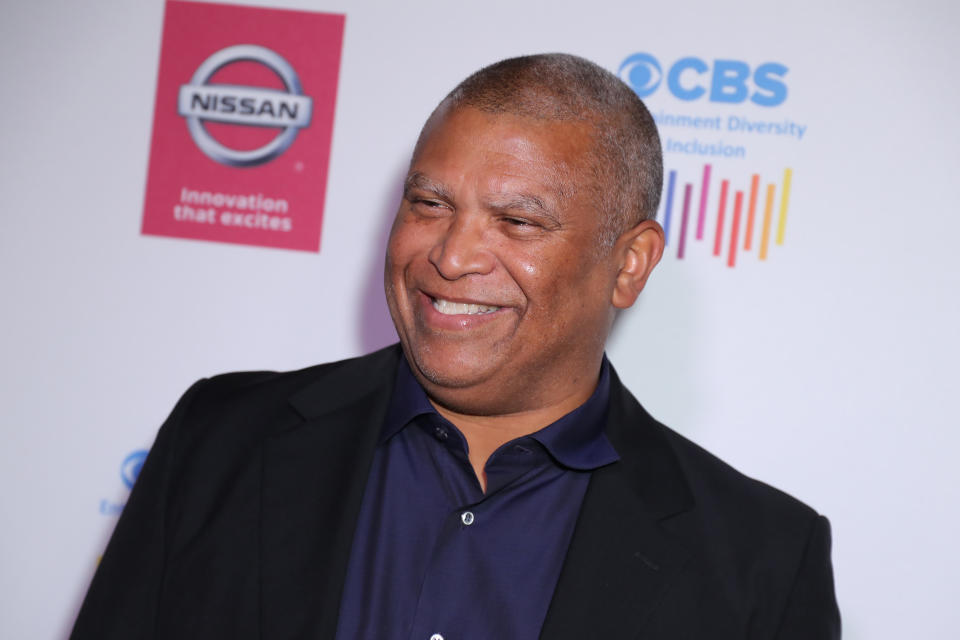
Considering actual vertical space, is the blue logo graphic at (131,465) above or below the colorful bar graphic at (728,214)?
below

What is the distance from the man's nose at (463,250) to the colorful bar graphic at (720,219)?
37.4 inches

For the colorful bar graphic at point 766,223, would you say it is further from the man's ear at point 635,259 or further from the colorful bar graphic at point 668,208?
the man's ear at point 635,259

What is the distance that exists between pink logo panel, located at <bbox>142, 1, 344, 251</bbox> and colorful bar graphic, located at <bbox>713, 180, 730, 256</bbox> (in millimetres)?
1093

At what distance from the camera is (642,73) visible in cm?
250


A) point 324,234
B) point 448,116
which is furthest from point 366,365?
point 324,234

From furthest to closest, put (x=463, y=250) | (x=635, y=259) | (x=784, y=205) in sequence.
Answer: (x=784, y=205), (x=635, y=259), (x=463, y=250)

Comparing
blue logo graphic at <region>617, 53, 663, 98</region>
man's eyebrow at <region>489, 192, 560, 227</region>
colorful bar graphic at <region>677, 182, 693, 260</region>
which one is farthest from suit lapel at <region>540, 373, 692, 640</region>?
blue logo graphic at <region>617, 53, 663, 98</region>

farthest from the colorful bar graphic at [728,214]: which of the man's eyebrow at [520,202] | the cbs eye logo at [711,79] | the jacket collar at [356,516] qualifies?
the man's eyebrow at [520,202]

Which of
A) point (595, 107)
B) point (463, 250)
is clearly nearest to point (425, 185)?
point (463, 250)

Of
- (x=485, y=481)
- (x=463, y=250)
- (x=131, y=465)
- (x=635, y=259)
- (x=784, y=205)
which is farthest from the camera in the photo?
(x=131, y=465)

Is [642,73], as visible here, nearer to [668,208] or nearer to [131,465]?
[668,208]

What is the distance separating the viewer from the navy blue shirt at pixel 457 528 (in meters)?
1.67

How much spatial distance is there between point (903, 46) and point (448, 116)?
4.19ft

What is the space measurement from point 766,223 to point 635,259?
2.10 ft
